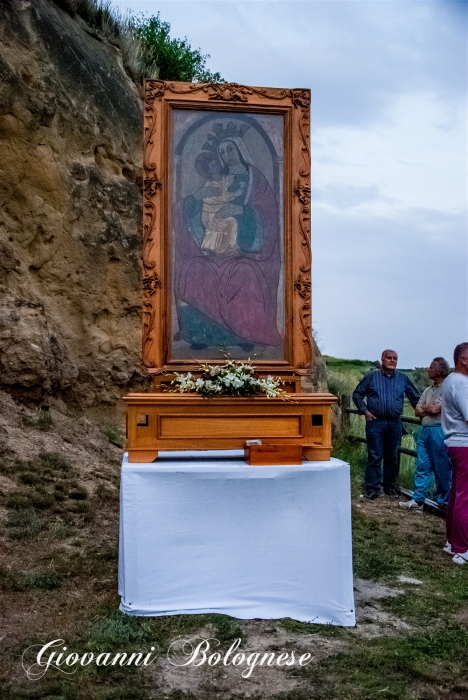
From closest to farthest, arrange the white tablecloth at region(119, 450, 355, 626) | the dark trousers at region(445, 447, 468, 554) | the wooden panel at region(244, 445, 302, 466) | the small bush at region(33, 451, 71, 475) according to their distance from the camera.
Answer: the white tablecloth at region(119, 450, 355, 626) → the wooden panel at region(244, 445, 302, 466) → the dark trousers at region(445, 447, 468, 554) → the small bush at region(33, 451, 71, 475)

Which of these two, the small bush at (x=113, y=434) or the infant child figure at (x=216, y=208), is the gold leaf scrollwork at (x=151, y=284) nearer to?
the infant child figure at (x=216, y=208)

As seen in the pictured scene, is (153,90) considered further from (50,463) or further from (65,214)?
(65,214)

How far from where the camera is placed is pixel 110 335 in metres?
11.8

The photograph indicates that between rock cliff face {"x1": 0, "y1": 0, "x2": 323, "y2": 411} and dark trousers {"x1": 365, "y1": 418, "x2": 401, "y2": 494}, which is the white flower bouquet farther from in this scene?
rock cliff face {"x1": 0, "y1": 0, "x2": 323, "y2": 411}

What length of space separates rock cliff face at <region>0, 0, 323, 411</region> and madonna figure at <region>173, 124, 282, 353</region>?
5.18 metres

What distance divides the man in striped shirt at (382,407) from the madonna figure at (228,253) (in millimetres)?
4161

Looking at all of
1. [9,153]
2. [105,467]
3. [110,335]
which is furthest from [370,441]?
[9,153]

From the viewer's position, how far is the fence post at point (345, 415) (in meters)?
14.0

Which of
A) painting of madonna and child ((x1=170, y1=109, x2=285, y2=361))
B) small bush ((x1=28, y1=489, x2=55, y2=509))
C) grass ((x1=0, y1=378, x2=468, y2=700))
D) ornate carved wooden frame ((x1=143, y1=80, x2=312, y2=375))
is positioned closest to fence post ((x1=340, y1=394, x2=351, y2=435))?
grass ((x1=0, y1=378, x2=468, y2=700))

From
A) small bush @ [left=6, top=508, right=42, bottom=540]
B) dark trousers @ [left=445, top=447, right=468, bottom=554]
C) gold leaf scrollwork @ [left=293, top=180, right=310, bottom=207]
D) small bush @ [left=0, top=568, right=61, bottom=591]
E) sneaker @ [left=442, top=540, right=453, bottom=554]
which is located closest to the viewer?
small bush @ [left=0, top=568, right=61, bottom=591]

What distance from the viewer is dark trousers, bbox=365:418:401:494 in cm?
989

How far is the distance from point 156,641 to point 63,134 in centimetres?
868

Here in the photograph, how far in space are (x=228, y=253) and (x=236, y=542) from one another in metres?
2.27

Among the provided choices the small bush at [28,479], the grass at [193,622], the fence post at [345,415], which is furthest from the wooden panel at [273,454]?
the fence post at [345,415]
